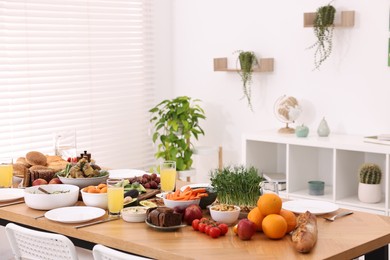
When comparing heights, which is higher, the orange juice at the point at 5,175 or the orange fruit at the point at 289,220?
the orange juice at the point at 5,175

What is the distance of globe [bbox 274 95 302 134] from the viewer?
201 inches

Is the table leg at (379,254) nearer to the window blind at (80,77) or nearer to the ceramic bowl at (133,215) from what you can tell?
the ceramic bowl at (133,215)

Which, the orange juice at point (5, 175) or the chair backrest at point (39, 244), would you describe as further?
the orange juice at point (5, 175)

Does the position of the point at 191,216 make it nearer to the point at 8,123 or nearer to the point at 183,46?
the point at 8,123

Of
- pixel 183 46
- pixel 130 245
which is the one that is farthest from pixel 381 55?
pixel 130 245

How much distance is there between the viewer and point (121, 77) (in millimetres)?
5816

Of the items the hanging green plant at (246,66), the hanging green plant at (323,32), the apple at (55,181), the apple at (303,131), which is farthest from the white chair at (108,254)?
the hanging green plant at (246,66)

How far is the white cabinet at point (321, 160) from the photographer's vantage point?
458 centimetres

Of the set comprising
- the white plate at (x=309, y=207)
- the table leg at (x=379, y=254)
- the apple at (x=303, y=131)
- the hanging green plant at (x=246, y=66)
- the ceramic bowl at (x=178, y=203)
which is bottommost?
the table leg at (x=379, y=254)

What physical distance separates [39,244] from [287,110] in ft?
8.80

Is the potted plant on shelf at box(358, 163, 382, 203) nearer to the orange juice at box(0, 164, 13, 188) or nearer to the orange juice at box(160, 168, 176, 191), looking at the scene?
the orange juice at box(160, 168, 176, 191)

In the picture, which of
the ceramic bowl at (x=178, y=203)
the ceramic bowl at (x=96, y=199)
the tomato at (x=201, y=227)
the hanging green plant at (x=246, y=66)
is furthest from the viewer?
the hanging green plant at (x=246, y=66)

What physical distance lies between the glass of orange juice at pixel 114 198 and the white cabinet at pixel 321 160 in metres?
1.98

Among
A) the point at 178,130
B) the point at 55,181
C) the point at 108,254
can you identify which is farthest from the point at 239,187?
the point at 178,130
